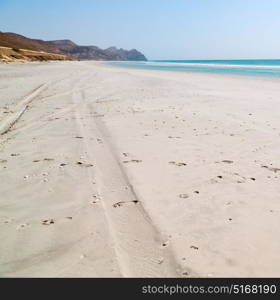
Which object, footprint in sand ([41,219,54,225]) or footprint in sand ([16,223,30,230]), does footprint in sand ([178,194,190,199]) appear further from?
footprint in sand ([16,223,30,230])

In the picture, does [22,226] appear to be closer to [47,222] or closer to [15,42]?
[47,222]

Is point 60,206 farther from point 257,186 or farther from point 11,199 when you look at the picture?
point 257,186

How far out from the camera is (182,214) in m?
3.98

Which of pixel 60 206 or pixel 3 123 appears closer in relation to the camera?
pixel 60 206

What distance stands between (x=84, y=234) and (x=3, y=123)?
255 inches

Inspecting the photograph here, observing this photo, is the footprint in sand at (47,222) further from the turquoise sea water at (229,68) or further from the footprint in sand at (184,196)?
the turquoise sea water at (229,68)

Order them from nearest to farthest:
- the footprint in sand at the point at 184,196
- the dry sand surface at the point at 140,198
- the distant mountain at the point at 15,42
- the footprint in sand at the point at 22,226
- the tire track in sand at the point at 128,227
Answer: the tire track in sand at the point at 128,227 < the dry sand surface at the point at 140,198 < the footprint in sand at the point at 22,226 < the footprint in sand at the point at 184,196 < the distant mountain at the point at 15,42

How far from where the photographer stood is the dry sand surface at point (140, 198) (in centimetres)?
310

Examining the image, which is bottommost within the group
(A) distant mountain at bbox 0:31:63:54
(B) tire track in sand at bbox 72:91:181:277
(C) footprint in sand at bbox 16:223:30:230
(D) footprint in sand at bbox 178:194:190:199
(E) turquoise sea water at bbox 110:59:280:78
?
(C) footprint in sand at bbox 16:223:30:230

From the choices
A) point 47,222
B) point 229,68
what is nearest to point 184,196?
point 47,222

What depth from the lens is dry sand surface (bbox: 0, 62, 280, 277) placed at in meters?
3.10

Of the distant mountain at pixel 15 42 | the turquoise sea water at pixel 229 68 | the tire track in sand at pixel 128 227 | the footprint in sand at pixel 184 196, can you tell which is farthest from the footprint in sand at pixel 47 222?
the distant mountain at pixel 15 42

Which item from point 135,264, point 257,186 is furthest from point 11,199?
point 257,186

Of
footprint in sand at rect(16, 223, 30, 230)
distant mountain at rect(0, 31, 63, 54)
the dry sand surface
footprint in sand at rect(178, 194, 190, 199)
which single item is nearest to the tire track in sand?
the dry sand surface
